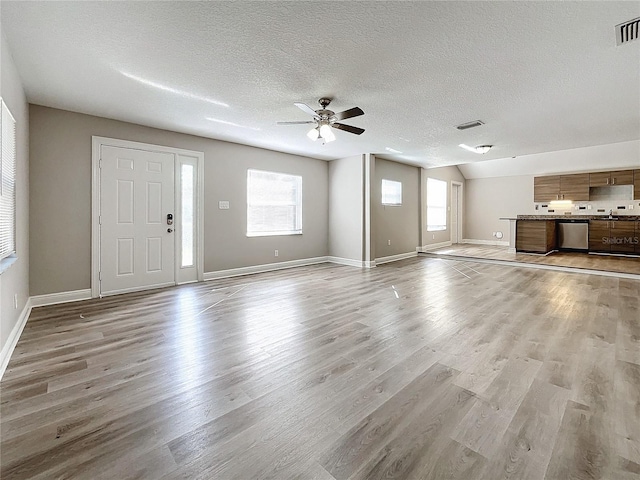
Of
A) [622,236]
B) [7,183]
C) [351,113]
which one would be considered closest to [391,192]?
[351,113]

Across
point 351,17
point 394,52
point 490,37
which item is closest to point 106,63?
point 351,17

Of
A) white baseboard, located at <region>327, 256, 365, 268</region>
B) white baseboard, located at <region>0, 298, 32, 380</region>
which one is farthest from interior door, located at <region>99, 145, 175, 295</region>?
white baseboard, located at <region>327, 256, 365, 268</region>

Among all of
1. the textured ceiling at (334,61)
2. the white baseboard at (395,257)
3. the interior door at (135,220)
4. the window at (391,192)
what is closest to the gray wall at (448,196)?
the white baseboard at (395,257)

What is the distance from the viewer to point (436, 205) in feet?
32.2

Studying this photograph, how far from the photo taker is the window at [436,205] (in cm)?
949

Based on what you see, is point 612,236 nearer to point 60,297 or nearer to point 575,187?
point 575,187

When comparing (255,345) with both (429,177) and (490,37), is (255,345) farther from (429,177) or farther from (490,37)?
(429,177)

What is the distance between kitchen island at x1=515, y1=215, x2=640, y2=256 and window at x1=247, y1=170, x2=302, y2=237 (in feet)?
19.5

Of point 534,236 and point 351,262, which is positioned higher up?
point 534,236

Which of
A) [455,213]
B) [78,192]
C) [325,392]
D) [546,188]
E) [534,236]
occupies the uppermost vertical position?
[546,188]

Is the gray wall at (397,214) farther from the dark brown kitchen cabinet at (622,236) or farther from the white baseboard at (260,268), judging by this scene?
the dark brown kitchen cabinet at (622,236)

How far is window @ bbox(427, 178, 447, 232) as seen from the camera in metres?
9.49

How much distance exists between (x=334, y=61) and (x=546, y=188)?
950 cm

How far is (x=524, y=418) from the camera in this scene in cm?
170
